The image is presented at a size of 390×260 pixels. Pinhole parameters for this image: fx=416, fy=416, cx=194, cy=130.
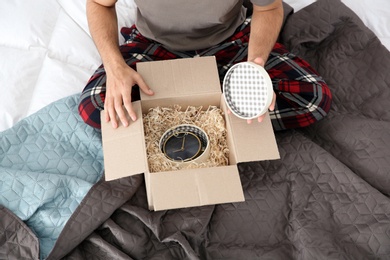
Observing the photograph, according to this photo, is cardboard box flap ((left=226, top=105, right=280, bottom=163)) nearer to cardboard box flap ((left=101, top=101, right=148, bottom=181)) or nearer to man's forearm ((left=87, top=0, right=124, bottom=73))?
cardboard box flap ((left=101, top=101, right=148, bottom=181))

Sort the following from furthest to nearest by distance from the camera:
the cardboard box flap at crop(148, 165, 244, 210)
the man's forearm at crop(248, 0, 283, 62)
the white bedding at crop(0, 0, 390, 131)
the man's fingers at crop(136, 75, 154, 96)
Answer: the white bedding at crop(0, 0, 390, 131), the man's forearm at crop(248, 0, 283, 62), the man's fingers at crop(136, 75, 154, 96), the cardboard box flap at crop(148, 165, 244, 210)

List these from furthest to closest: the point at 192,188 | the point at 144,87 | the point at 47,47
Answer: the point at 47,47
the point at 144,87
the point at 192,188

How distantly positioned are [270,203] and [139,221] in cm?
37

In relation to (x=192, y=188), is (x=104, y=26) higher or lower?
higher

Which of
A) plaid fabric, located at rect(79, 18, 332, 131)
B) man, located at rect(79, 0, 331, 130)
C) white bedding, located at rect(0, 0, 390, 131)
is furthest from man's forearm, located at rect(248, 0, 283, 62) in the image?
white bedding, located at rect(0, 0, 390, 131)

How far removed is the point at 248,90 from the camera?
995mm

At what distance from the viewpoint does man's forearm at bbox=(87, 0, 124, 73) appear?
121 centimetres

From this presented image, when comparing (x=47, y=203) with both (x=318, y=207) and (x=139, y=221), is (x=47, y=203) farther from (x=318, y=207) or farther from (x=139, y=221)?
(x=318, y=207)

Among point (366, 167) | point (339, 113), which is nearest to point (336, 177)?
point (366, 167)

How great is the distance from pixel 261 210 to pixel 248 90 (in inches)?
14.3

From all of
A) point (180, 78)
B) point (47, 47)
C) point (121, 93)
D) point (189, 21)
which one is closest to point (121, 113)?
point (121, 93)

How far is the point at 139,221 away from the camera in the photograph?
113cm

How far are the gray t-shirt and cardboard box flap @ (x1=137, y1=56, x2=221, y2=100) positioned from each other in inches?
9.0

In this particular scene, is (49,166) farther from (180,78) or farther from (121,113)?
(180,78)
